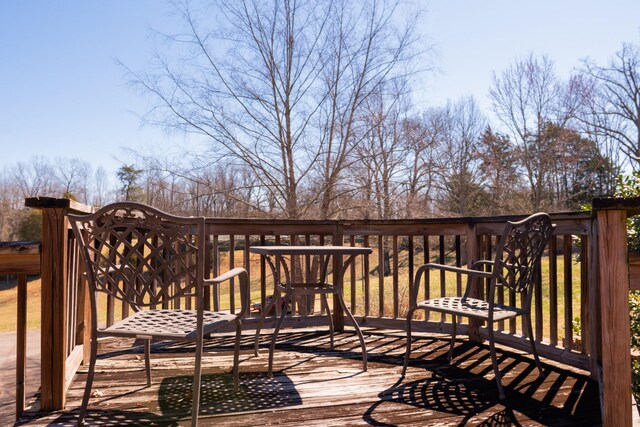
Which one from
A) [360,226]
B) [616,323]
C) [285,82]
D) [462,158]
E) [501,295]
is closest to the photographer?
[616,323]


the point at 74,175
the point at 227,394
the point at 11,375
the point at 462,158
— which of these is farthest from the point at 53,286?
the point at 74,175

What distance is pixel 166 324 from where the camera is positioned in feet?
7.18

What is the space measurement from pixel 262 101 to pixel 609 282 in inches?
265

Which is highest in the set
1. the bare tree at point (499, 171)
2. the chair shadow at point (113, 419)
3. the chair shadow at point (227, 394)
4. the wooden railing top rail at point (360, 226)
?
the bare tree at point (499, 171)

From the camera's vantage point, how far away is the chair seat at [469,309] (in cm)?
250

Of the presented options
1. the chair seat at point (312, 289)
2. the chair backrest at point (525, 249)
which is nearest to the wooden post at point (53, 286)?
the chair seat at point (312, 289)

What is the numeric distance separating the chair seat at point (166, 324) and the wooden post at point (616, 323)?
1.70 meters

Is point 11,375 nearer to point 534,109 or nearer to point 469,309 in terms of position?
point 469,309

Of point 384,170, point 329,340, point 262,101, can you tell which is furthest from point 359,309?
point 329,340

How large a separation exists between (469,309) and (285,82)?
6.17m

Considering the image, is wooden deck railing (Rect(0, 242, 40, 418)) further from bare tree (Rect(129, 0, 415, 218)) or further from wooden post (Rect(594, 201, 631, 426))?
bare tree (Rect(129, 0, 415, 218))

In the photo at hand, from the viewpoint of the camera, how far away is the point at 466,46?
970 centimetres

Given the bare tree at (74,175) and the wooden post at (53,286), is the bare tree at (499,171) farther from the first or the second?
the bare tree at (74,175)

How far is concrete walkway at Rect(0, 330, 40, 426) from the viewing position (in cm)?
340
